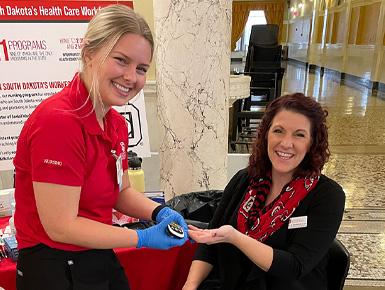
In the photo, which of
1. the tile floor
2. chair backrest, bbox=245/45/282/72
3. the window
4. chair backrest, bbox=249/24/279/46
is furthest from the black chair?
the window

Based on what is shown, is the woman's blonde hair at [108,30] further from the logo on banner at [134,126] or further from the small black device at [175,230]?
the logo on banner at [134,126]

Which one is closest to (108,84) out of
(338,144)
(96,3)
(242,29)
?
(96,3)

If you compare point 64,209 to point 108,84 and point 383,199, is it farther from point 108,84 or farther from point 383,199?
point 383,199

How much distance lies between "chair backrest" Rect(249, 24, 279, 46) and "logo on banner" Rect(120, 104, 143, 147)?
6.47 m

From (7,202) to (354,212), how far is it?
275cm

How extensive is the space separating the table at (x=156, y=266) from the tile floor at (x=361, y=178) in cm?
116

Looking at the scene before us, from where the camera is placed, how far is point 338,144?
199 inches

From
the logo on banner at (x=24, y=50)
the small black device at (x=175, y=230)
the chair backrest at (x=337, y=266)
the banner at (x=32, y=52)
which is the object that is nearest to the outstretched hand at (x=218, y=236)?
the small black device at (x=175, y=230)

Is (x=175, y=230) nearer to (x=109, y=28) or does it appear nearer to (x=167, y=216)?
(x=167, y=216)

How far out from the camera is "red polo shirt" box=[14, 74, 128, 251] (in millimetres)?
845

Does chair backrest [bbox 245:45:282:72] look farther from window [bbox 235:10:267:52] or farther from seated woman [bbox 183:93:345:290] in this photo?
window [bbox 235:10:267:52]

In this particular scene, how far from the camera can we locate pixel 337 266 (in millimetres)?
1302

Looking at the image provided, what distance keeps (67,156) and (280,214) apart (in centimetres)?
83

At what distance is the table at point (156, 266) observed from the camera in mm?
1551
